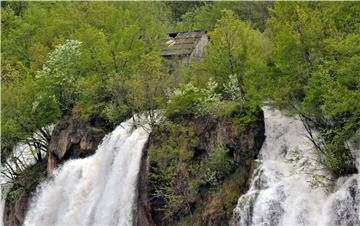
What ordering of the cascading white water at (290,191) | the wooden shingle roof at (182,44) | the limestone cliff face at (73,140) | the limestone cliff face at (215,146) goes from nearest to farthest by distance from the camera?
the cascading white water at (290,191) → the limestone cliff face at (215,146) → the limestone cliff face at (73,140) → the wooden shingle roof at (182,44)

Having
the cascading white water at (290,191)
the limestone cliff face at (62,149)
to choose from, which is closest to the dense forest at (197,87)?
the limestone cliff face at (62,149)

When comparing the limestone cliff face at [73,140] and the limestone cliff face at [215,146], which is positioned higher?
the limestone cliff face at [215,146]

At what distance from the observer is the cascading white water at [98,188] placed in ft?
106

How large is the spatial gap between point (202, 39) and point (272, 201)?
27602 millimetres

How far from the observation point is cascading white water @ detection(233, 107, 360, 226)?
23703 mm

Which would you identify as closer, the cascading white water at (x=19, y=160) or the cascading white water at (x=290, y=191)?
the cascading white water at (x=290, y=191)

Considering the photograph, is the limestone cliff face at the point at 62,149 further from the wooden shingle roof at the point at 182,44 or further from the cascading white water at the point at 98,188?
the wooden shingle roof at the point at 182,44

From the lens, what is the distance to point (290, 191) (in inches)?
1013

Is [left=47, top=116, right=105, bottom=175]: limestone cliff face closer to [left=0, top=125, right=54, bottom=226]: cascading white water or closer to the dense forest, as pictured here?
the dense forest

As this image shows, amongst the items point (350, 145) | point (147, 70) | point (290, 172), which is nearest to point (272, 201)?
point (290, 172)

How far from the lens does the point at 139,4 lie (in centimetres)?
5975

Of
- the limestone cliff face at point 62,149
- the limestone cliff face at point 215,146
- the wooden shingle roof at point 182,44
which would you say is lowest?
the wooden shingle roof at point 182,44

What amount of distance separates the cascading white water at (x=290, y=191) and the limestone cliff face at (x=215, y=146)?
0.59 metres

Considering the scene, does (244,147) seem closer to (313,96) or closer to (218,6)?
(313,96)
